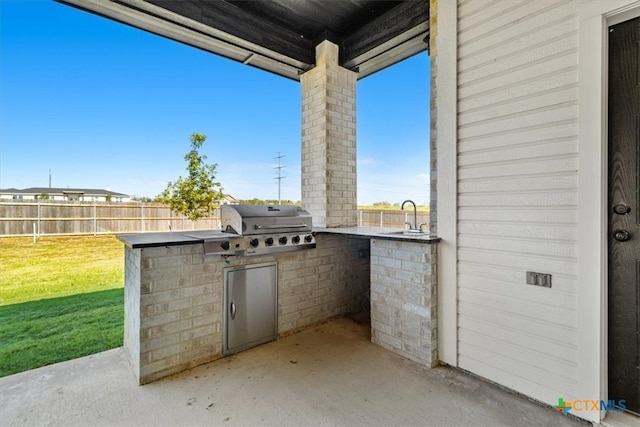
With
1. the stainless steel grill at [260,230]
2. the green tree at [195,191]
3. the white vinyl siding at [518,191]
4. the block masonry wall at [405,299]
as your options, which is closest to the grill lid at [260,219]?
the stainless steel grill at [260,230]

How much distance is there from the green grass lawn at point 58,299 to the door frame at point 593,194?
3.71 metres

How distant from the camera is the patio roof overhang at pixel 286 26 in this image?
8.45 feet

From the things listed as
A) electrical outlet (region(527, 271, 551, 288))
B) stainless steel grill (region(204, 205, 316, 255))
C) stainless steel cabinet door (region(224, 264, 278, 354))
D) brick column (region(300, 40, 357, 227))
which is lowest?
stainless steel cabinet door (region(224, 264, 278, 354))

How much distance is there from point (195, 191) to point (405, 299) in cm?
314

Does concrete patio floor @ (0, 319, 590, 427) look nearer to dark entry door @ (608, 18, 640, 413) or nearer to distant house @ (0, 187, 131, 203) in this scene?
dark entry door @ (608, 18, 640, 413)

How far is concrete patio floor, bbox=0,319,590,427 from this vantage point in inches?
63.5

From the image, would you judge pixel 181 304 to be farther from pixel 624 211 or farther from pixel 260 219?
pixel 624 211

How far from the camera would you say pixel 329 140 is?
3389 millimetres

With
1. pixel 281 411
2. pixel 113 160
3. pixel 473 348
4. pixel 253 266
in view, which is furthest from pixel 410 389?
pixel 113 160

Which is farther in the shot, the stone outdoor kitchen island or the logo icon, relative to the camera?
the stone outdoor kitchen island

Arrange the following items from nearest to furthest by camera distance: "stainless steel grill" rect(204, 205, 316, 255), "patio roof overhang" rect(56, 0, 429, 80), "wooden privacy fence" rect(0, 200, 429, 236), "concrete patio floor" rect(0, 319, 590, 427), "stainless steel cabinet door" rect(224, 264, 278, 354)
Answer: "concrete patio floor" rect(0, 319, 590, 427) → "stainless steel grill" rect(204, 205, 316, 255) → "stainless steel cabinet door" rect(224, 264, 278, 354) → "patio roof overhang" rect(56, 0, 429, 80) → "wooden privacy fence" rect(0, 200, 429, 236)

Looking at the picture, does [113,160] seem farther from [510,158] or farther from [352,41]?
[510,158]

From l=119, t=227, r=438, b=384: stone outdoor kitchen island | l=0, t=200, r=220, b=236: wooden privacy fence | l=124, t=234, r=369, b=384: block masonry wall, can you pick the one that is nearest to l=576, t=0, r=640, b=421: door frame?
l=119, t=227, r=438, b=384: stone outdoor kitchen island

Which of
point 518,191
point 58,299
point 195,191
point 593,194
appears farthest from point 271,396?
point 58,299
